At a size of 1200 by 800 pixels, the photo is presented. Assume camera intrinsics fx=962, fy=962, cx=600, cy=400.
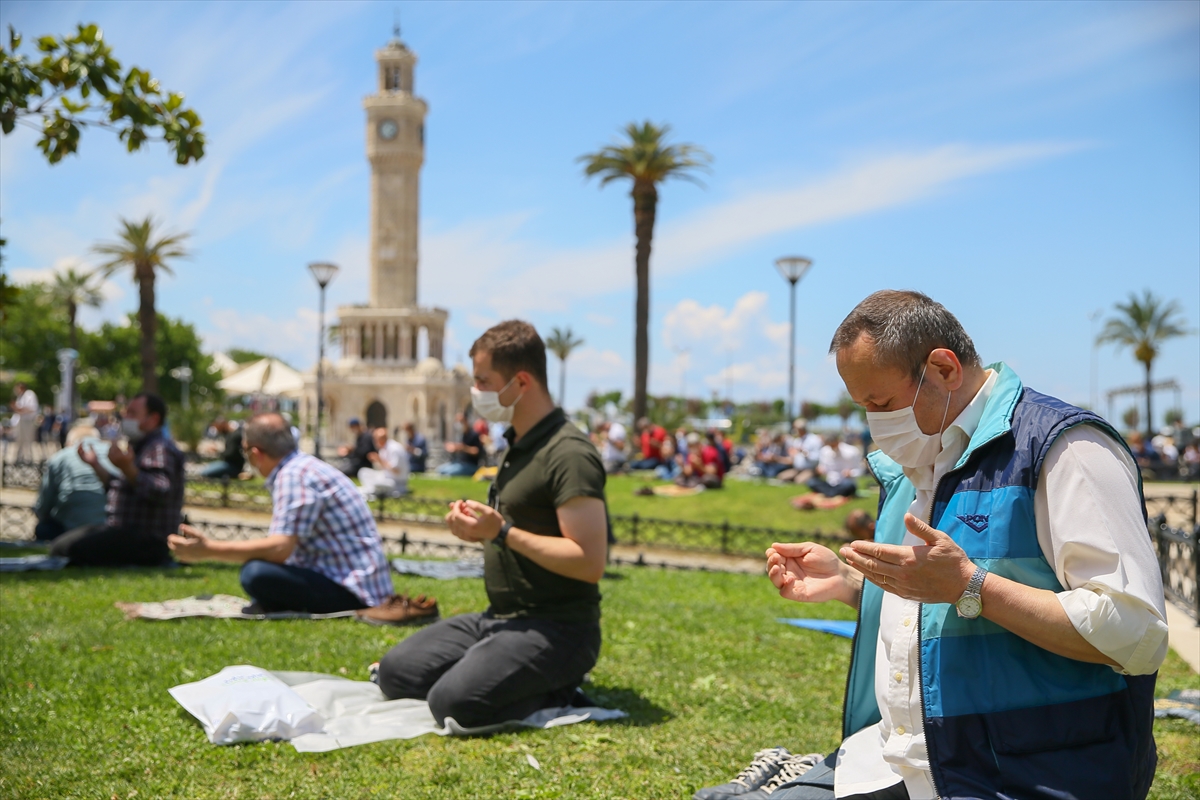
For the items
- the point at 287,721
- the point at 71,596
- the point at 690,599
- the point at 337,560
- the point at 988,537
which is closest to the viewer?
the point at 988,537

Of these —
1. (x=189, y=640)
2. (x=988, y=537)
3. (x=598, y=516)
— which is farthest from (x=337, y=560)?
(x=988, y=537)

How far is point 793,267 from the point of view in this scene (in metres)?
21.2

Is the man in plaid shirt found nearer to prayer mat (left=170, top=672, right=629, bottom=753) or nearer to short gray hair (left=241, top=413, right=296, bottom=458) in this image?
short gray hair (left=241, top=413, right=296, bottom=458)

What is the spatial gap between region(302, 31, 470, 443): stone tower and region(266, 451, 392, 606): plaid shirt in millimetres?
51972

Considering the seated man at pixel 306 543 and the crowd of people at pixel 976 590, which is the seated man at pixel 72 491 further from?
the crowd of people at pixel 976 590

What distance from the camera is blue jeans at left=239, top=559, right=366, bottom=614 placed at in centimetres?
630

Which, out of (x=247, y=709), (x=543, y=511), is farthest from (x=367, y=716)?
(x=543, y=511)

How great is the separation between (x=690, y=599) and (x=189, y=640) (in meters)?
4.57

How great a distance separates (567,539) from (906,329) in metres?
2.23

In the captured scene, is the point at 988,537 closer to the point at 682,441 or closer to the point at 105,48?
the point at 105,48

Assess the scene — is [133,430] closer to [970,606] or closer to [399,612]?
[399,612]

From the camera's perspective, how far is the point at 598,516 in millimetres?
4359

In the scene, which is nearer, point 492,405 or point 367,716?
point 367,716

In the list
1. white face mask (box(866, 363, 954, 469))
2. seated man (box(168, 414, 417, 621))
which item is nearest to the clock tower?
seated man (box(168, 414, 417, 621))
